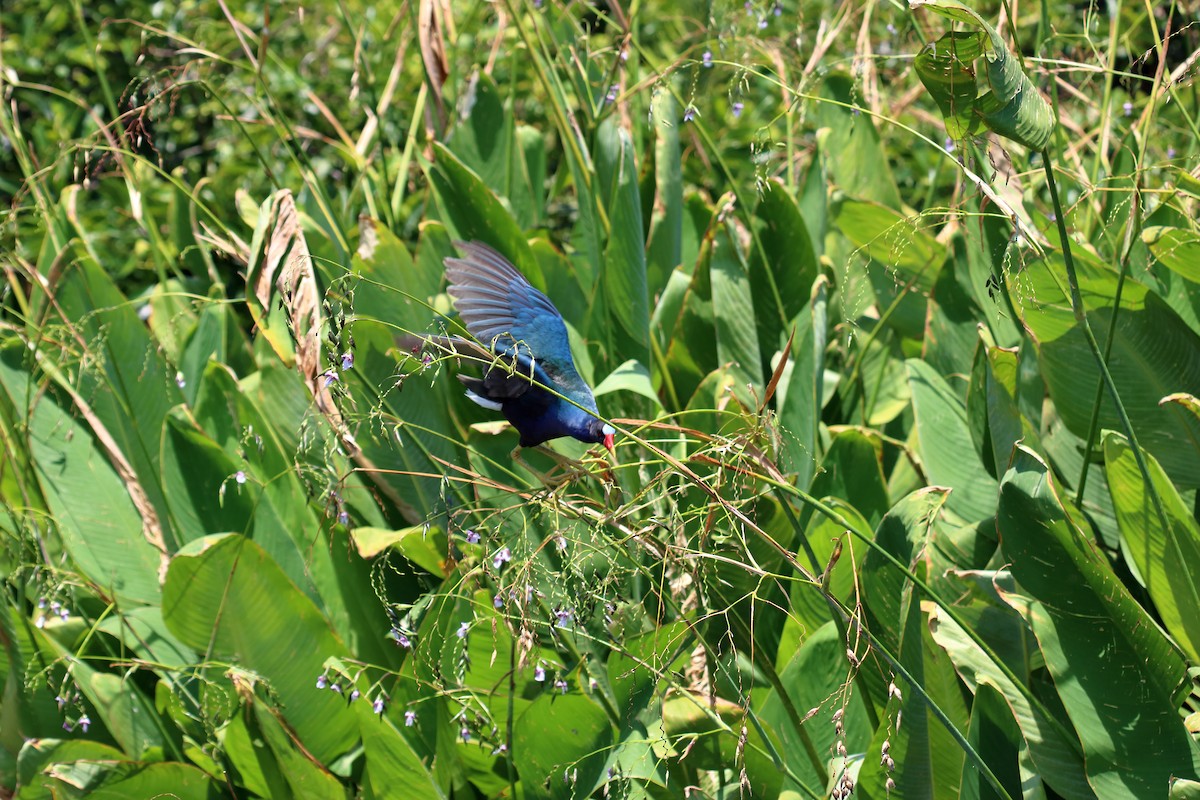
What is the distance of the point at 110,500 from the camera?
2.15 metres

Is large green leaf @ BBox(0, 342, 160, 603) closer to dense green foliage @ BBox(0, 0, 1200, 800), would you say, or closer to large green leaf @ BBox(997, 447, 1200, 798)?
dense green foliage @ BBox(0, 0, 1200, 800)

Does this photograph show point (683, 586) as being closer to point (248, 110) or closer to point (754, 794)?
point (754, 794)

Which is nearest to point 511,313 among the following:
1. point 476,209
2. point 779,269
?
point 476,209

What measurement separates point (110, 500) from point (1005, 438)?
1.64m

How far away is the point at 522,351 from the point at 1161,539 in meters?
0.82

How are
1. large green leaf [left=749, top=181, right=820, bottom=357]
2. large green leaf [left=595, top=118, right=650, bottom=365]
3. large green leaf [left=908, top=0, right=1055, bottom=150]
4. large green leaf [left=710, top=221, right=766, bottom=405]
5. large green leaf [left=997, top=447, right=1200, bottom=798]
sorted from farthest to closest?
large green leaf [left=749, top=181, right=820, bottom=357], large green leaf [left=710, top=221, right=766, bottom=405], large green leaf [left=595, top=118, right=650, bottom=365], large green leaf [left=997, top=447, right=1200, bottom=798], large green leaf [left=908, top=0, right=1055, bottom=150]

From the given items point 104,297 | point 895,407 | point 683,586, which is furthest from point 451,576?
point 104,297

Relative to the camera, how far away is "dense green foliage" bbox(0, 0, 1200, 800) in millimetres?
1263

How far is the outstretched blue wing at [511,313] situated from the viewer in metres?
1.47

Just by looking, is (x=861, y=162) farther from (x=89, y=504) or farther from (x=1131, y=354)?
(x=89, y=504)

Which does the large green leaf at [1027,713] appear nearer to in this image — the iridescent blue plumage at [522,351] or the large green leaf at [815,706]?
the large green leaf at [815,706]

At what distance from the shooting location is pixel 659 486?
153 cm

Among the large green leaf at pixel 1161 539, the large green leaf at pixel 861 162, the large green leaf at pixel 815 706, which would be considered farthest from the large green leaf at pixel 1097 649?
the large green leaf at pixel 861 162

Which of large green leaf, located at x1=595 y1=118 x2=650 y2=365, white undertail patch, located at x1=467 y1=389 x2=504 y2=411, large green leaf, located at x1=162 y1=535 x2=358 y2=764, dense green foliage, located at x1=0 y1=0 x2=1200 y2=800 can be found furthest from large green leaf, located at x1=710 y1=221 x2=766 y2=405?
large green leaf, located at x1=162 y1=535 x2=358 y2=764
